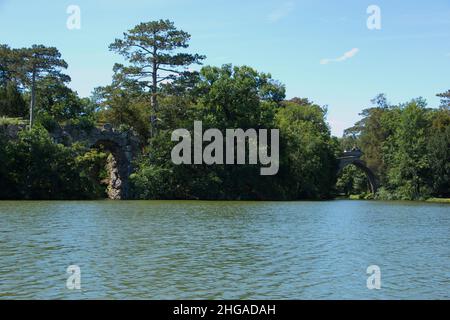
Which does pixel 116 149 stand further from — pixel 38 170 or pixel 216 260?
pixel 216 260

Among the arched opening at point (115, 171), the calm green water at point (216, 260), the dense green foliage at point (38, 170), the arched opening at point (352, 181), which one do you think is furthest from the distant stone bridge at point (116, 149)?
the arched opening at point (352, 181)

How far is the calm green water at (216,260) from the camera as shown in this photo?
10.5 m

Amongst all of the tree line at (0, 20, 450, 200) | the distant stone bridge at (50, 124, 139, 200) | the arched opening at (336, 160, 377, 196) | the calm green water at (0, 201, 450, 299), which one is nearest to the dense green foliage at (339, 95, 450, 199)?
the tree line at (0, 20, 450, 200)

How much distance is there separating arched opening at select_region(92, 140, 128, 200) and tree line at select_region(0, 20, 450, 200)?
845mm

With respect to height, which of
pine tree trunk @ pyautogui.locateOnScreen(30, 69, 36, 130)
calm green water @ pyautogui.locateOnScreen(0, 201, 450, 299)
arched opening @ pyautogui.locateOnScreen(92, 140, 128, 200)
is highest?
pine tree trunk @ pyautogui.locateOnScreen(30, 69, 36, 130)

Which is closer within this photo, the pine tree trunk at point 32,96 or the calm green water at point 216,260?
the calm green water at point 216,260

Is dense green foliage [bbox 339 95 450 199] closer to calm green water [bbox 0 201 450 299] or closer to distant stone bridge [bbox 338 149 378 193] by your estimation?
distant stone bridge [bbox 338 149 378 193]

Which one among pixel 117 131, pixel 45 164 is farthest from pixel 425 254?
pixel 117 131

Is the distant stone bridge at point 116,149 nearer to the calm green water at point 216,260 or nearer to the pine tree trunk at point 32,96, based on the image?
the pine tree trunk at point 32,96

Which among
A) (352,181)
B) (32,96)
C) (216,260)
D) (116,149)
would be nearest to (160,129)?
(116,149)

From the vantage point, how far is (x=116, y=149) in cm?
5097

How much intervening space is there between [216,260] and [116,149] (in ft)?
126

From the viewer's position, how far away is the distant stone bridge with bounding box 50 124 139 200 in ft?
159

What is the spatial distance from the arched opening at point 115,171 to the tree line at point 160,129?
0.84 metres
